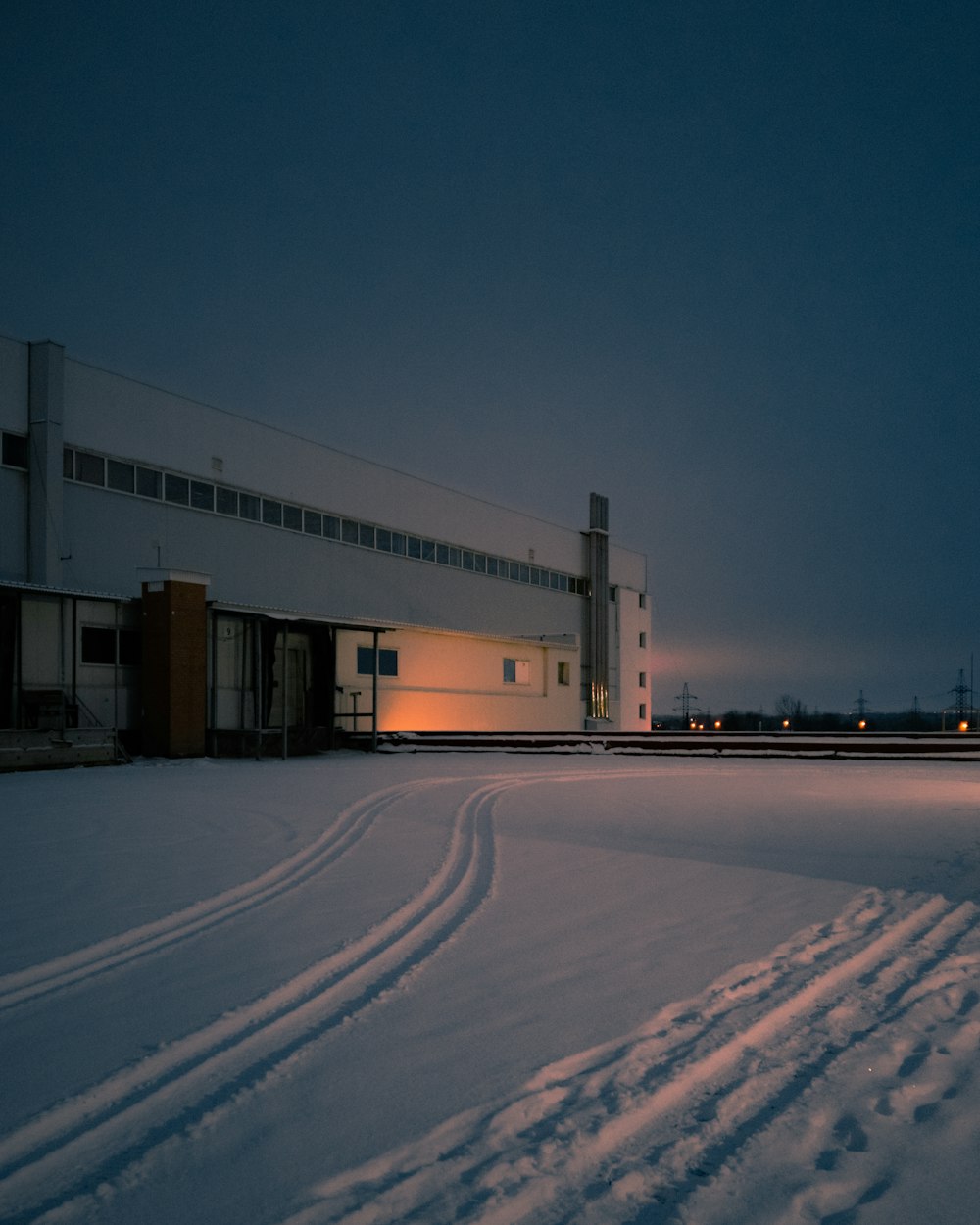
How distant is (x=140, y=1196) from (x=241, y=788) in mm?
12247

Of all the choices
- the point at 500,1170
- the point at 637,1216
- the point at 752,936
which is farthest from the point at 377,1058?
Answer: the point at 752,936

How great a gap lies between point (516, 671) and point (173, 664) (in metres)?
16.8

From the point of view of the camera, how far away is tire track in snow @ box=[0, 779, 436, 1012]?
4840 mm

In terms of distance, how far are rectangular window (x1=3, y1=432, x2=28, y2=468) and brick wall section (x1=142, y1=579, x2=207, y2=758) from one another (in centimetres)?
358

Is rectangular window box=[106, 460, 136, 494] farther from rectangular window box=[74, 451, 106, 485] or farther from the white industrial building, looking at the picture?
rectangular window box=[74, 451, 106, 485]

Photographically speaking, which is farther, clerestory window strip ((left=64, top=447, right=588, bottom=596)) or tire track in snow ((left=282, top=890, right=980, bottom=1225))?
clerestory window strip ((left=64, top=447, right=588, bottom=596))

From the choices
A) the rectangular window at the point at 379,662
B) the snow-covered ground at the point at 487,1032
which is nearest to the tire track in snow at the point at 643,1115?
the snow-covered ground at the point at 487,1032

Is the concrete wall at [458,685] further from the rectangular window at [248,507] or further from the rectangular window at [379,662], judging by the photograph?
the rectangular window at [248,507]

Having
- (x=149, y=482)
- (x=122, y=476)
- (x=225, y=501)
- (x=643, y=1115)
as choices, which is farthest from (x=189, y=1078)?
(x=225, y=501)

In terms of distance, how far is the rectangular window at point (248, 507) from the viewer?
87.5 ft

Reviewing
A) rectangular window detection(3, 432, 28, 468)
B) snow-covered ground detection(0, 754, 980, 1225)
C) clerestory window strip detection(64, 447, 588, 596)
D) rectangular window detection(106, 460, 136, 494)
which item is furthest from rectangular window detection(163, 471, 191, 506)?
snow-covered ground detection(0, 754, 980, 1225)

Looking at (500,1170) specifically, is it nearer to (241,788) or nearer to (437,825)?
(437,825)

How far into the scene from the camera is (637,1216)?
9.09 feet

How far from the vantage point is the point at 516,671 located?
3606cm
